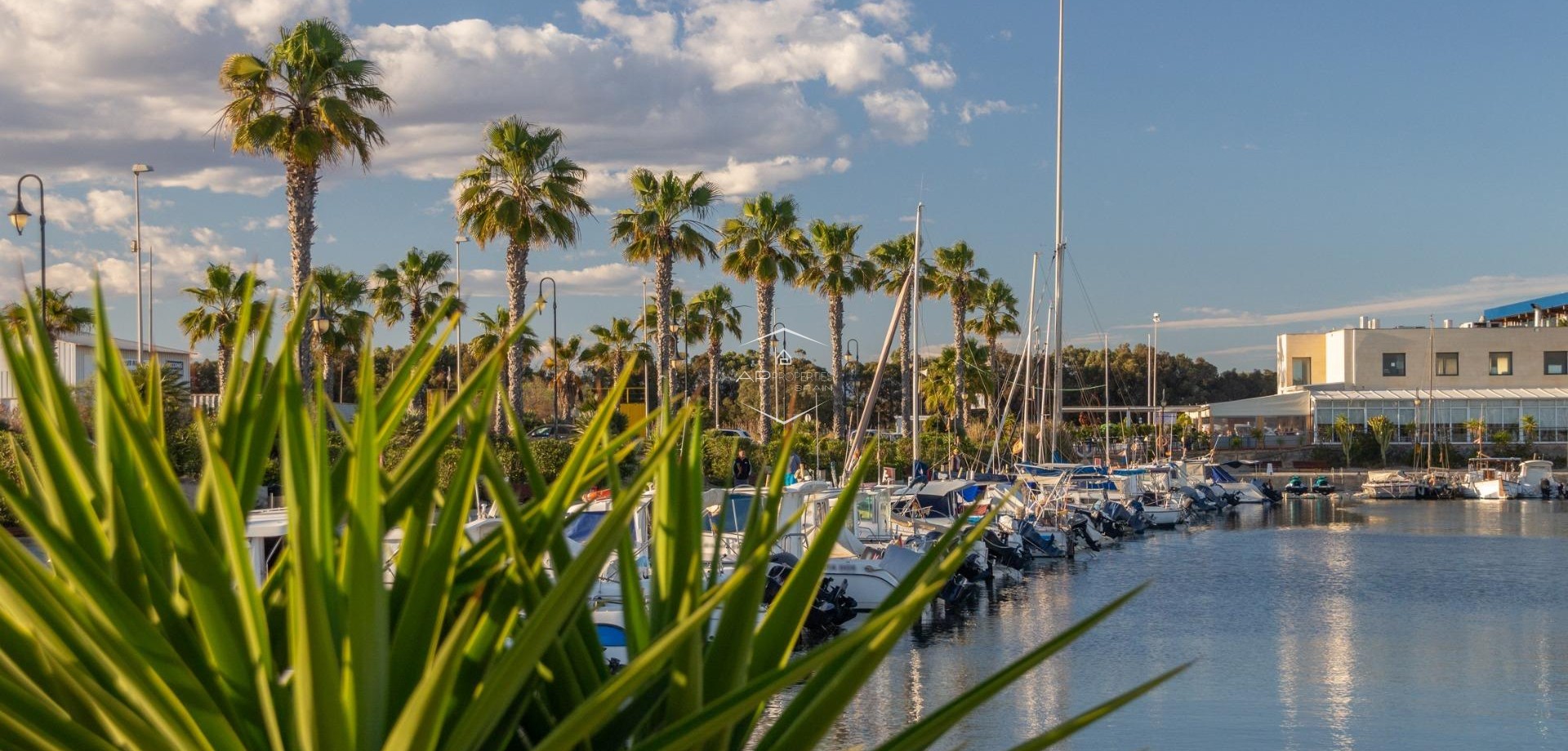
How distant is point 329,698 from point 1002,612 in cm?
2611

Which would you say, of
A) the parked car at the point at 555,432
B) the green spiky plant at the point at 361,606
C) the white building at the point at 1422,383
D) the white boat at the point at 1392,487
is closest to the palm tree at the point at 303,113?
the parked car at the point at 555,432

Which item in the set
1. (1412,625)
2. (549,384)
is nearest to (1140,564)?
(1412,625)

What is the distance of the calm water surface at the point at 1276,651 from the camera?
687 inches

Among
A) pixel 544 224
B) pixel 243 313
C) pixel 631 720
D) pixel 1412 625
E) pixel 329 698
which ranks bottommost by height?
pixel 1412 625

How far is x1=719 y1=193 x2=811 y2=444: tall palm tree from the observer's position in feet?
158

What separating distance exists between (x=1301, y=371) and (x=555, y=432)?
58151 mm

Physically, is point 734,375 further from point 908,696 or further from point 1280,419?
point 908,696

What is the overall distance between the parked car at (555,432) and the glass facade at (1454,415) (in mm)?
43407

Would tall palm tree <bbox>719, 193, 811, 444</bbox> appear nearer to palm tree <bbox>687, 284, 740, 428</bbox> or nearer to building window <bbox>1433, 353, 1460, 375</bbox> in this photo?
palm tree <bbox>687, 284, 740, 428</bbox>

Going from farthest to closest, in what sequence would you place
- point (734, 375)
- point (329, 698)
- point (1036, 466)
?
point (734, 375) < point (1036, 466) < point (329, 698)

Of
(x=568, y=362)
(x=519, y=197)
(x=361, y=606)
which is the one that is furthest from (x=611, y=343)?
(x=361, y=606)

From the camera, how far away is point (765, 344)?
47.1 meters

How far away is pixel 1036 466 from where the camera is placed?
42.0 meters

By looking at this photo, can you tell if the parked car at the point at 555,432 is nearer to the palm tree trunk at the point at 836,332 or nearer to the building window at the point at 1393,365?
the palm tree trunk at the point at 836,332
